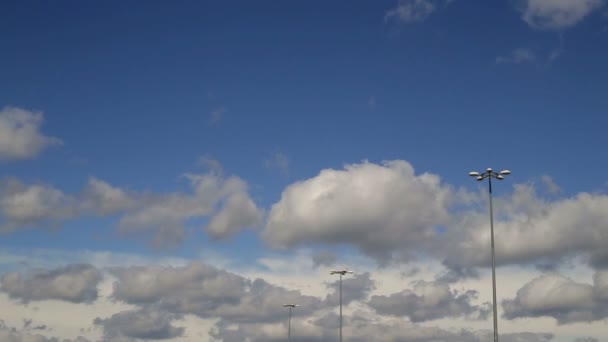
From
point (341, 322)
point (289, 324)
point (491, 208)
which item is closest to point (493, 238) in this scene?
point (491, 208)

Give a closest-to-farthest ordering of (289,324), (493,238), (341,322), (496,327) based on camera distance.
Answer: (496,327)
(493,238)
(341,322)
(289,324)

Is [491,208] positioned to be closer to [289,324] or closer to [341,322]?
[341,322]

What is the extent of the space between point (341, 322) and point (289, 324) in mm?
34099

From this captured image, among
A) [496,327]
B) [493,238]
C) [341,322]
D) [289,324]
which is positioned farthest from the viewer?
[289,324]

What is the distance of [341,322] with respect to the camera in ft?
297

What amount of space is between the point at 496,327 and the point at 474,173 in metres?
11.3

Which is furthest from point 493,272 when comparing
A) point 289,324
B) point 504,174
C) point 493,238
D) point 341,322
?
point 289,324

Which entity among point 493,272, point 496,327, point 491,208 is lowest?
point 496,327

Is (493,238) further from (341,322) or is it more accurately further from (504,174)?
(341,322)

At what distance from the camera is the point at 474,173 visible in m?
53.9

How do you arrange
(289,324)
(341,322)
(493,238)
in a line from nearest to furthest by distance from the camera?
(493,238) → (341,322) → (289,324)

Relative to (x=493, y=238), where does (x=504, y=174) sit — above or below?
above

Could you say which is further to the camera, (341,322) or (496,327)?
(341,322)

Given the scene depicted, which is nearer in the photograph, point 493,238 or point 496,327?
point 496,327
